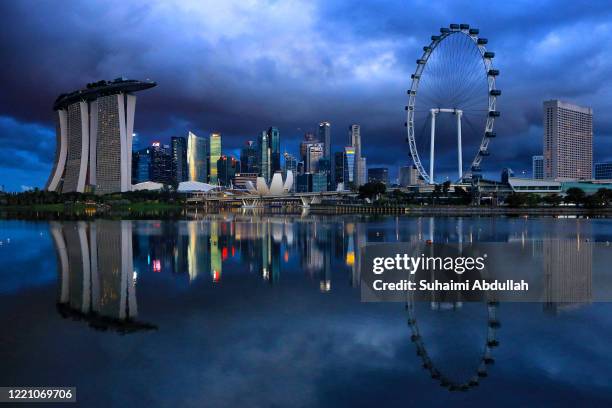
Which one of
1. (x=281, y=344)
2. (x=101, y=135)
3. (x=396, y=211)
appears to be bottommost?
(x=281, y=344)

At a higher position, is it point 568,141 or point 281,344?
point 568,141

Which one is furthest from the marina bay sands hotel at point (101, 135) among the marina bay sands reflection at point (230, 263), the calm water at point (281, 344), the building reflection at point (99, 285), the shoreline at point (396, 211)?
the calm water at point (281, 344)

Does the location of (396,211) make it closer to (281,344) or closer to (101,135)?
(101,135)

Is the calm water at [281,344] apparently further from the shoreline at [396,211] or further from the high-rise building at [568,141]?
the high-rise building at [568,141]

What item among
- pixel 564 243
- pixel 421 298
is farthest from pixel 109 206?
pixel 421 298

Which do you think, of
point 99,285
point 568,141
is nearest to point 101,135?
point 99,285

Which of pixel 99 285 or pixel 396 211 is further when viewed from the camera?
pixel 396 211

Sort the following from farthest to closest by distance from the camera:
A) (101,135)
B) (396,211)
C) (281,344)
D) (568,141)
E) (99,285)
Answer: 1. (568,141)
2. (101,135)
3. (396,211)
4. (99,285)
5. (281,344)

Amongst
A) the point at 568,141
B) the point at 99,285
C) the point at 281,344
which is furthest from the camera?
the point at 568,141
